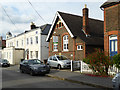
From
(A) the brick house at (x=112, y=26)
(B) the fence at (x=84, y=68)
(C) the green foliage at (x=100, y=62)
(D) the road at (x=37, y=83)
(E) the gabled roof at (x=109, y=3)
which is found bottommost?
(D) the road at (x=37, y=83)

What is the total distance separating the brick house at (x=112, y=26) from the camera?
1562cm

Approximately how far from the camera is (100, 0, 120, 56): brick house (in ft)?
51.3

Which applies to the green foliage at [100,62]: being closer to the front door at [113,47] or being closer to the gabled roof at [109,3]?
the front door at [113,47]

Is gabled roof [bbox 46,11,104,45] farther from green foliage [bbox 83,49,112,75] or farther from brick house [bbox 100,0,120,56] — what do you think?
green foliage [bbox 83,49,112,75]

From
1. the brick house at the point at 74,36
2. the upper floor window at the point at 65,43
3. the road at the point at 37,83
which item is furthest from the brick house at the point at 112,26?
the upper floor window at the point at 65,43

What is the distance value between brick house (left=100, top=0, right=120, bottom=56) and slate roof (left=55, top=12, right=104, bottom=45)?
3776 mm

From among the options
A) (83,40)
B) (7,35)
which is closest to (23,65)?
(83,40)

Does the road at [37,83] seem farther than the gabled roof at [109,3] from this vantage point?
No

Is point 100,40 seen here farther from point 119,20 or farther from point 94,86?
point 94,86

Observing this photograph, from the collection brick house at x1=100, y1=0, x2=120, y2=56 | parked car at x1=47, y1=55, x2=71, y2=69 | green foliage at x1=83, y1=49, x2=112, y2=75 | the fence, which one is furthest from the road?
brick house at x1=100, y1=0, x2=120, y2=56

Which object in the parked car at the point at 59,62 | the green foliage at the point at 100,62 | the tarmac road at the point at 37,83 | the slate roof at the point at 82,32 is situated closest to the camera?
the tarmac road at the point at 37,83

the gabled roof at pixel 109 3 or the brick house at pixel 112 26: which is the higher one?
the gabled roof at pixel 109 3

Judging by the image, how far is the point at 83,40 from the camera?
2033 centimetres

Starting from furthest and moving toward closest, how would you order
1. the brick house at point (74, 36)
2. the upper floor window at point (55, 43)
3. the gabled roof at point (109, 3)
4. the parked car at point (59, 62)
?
1. the upper floor window at point (55, 43)
2. the brick house at point (74, 36)
3. the parked car at point (59, 62)
4. the gabled roof at point (109, 3)
